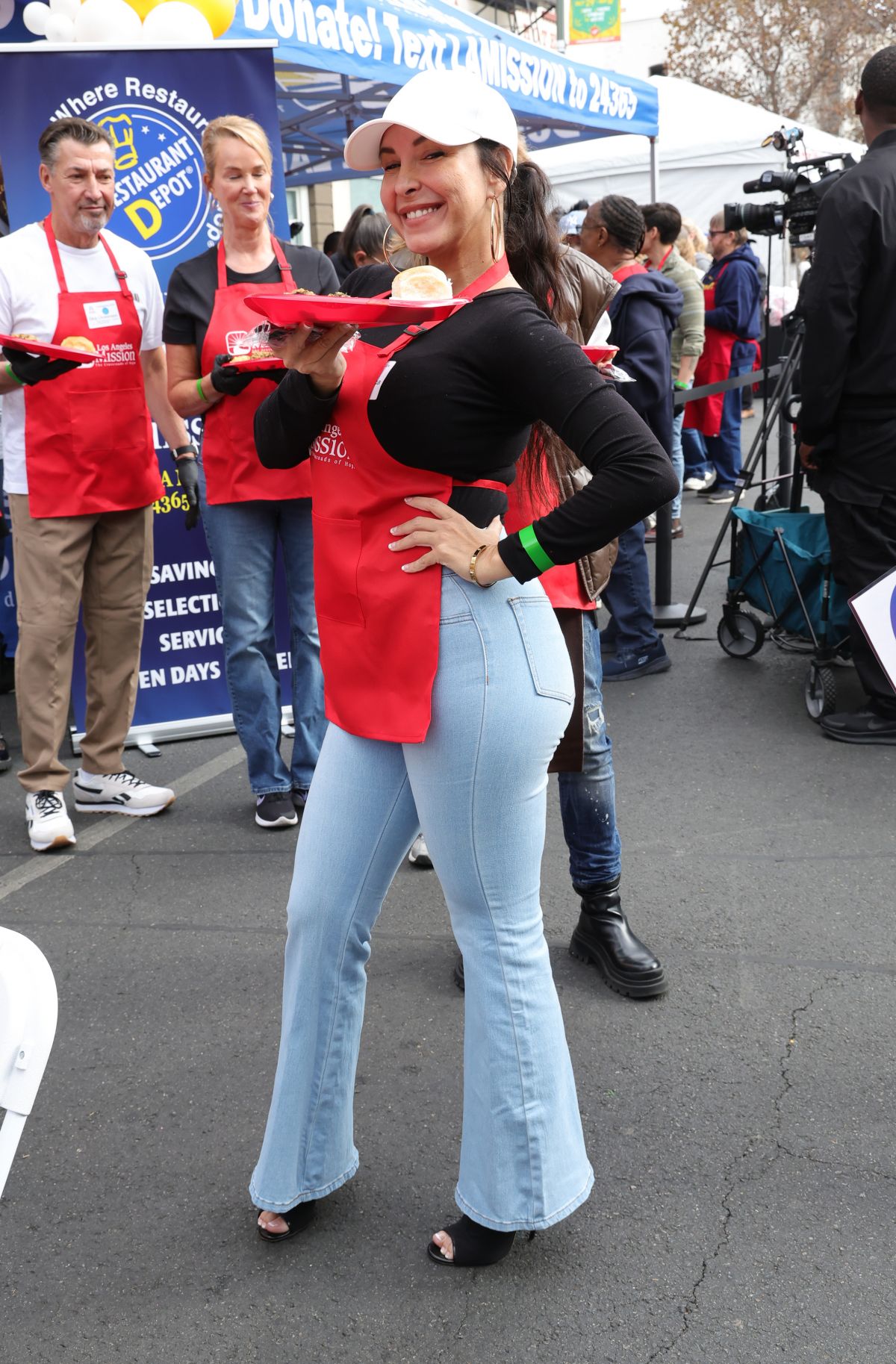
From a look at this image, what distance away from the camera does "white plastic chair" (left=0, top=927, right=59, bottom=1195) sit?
1523 mm

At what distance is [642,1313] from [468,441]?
4.78 feet

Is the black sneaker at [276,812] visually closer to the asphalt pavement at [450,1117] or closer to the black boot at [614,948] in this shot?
the asphalt pavement at [450,1117]

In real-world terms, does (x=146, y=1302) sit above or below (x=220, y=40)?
below

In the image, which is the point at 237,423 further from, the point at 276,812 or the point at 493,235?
the point at 493,235

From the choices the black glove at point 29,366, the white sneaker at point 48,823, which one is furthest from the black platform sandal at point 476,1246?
the black glove at point 29,366

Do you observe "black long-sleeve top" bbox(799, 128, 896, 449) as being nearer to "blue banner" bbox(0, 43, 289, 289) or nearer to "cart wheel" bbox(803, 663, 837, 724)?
"cart wheel" bbox(803, 663, 837, 724)

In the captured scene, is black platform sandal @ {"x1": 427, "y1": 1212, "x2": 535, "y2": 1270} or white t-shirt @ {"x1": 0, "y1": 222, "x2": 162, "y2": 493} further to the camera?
white t-shirt @ {"x1": 0, "y1": 222, "x2": 162, "y2": 493}

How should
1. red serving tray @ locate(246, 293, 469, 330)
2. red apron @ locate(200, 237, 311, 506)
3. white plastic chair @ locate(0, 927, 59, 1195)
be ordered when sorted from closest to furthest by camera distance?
white plastic chair @ locate(0, 927, 59, 1195) < red serving tray @ locate(246, 293, 469, 330) < red apron @ locate(200, 237, 311, 506)

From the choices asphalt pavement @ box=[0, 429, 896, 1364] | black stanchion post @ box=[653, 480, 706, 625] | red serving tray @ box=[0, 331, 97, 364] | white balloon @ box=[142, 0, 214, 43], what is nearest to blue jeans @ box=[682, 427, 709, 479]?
black stanchion post @ box=[653, 480, 706, 625]

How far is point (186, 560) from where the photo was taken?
5.26 m

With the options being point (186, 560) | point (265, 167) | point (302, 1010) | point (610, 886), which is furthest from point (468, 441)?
point (186, 560)

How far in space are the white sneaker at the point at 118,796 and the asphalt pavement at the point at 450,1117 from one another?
81 mm

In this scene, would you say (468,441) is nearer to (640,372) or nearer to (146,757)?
(146,757)

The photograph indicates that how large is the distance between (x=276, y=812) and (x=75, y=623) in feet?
3.09
